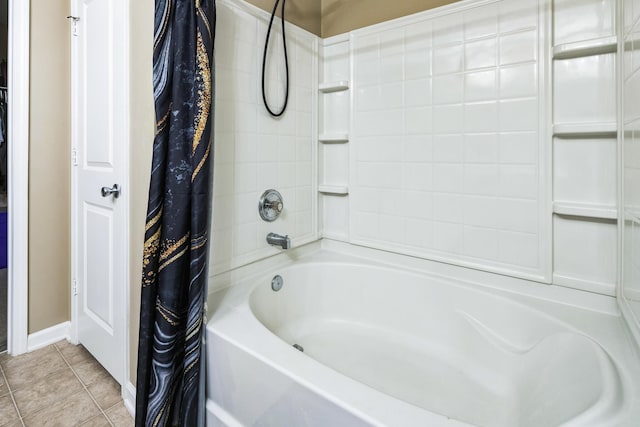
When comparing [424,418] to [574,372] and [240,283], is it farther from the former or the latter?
[240,283]

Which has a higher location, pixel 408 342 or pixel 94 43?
pixel 94 43

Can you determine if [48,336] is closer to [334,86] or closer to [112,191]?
[112,191]

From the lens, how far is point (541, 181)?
1.26 m

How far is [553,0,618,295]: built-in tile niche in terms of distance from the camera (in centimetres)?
113

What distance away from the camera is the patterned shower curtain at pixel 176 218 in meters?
1.08

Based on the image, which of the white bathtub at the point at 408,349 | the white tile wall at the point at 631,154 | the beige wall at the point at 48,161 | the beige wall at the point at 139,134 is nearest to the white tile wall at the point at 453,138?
the white bathtub at the point at 408,349

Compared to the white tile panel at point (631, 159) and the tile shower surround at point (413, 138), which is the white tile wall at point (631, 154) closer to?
the white tile panel at point (631, 159)

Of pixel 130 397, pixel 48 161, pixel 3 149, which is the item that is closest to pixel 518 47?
pixel 130 397

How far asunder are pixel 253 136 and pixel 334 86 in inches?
24.2

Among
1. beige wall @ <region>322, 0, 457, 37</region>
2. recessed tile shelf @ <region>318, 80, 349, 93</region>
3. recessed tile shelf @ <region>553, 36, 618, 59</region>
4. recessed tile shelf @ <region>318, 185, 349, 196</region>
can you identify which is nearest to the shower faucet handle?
recessed tile shelf @ <region>318, 185, 349, 196</region>

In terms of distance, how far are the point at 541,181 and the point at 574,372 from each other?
0.69 meters

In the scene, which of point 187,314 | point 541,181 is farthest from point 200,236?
point 541,181

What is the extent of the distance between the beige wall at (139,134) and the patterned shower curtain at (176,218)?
0.49 ft

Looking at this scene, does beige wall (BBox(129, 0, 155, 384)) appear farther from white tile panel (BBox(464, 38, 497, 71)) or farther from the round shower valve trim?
white tile panel (BBox(464, 38, 497, 71))
